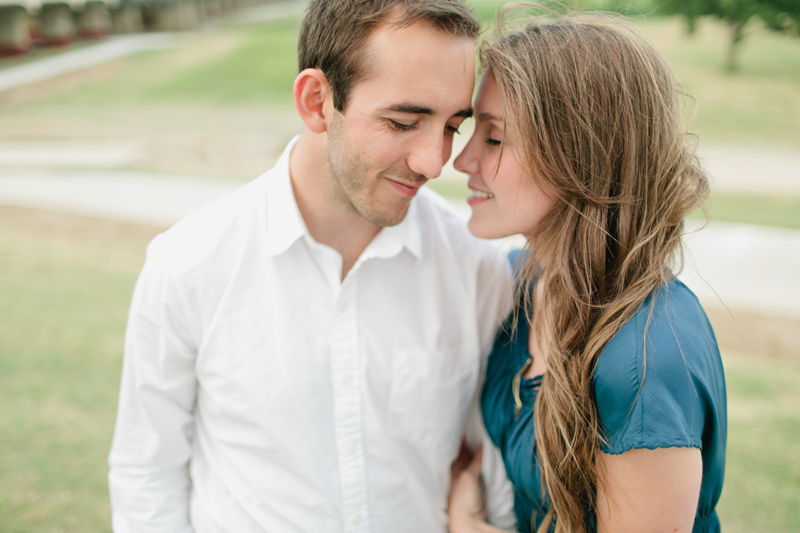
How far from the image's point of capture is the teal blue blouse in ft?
3.76

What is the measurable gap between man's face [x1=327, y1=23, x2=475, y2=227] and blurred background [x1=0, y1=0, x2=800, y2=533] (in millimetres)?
546

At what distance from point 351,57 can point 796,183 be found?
305 inches

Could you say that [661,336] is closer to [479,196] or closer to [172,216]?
[479,196]

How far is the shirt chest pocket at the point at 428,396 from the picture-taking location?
5.06 feet

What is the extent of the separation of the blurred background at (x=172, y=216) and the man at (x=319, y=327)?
1.95 feet

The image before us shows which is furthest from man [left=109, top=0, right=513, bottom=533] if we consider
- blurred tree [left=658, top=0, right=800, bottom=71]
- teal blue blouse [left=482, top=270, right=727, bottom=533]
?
blurred tree [left=658, top=0, right=800, bottom=71]

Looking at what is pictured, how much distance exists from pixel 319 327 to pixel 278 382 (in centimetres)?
17

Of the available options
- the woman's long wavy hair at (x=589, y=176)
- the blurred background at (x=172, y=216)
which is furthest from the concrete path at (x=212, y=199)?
the woman's long wavy hair at (x=589, y=176)

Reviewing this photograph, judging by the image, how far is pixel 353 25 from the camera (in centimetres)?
141

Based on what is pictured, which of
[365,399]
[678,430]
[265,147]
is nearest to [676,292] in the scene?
[678,430]

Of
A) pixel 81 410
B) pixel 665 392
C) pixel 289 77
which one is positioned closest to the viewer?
pixel 665 392

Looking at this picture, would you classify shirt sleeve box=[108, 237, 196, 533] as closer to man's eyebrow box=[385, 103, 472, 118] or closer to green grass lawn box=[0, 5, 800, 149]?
man's eyebrow box=[385, 103, 472, 118]

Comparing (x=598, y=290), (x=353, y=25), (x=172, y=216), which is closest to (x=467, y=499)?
(x=598, y=290)

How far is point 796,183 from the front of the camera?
7.20 metres
